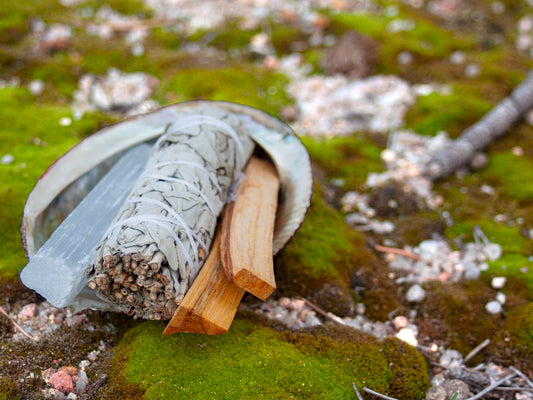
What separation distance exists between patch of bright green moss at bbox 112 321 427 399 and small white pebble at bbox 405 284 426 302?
0.70 m

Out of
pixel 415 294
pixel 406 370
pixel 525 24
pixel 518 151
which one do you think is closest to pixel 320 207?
pixel 415 294

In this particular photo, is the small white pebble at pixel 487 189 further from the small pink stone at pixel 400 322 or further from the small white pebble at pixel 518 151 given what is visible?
the small pink stone at pixel 400 322

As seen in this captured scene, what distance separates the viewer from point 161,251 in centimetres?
254

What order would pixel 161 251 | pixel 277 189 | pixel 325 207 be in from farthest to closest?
pixel 325 207 → pixel 277 189 → pixel 161 251

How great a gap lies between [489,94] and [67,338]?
207 inches

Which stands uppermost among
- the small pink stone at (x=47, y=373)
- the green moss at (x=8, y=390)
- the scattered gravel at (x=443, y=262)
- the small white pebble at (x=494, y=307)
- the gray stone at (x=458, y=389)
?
the green moss at (x=8, y=390)

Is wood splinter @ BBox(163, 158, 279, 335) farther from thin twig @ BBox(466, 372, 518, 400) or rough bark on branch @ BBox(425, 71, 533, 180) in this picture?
rough bark on branch @ BBox(425, 71, 533, 180)

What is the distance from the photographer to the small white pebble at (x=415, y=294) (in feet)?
12.1

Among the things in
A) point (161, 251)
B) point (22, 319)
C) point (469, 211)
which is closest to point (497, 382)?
point (469, 211)

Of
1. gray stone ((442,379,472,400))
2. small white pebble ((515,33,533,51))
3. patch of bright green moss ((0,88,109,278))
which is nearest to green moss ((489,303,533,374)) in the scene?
gray stone ((442,379,472,400))

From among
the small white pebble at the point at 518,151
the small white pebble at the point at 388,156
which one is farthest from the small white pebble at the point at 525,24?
the small white pebble at the point at 388,156

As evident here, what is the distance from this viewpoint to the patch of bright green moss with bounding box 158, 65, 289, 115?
5.86m

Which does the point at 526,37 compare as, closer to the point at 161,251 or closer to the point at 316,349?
the point at 316,349

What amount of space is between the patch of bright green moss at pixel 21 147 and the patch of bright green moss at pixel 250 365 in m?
1.24
